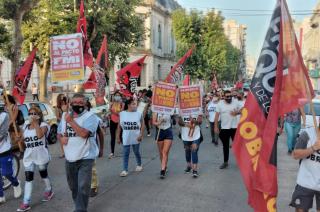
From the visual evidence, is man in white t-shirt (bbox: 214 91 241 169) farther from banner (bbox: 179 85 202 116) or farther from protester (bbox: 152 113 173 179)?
protester (bbox: 152 113 173 179)

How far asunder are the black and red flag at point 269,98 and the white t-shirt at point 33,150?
11.2ft

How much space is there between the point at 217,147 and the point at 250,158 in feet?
28.6

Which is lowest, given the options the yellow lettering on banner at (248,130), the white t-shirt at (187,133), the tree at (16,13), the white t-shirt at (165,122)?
the white t-shirt at (187,133)

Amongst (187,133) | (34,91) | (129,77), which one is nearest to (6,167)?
(187,133)

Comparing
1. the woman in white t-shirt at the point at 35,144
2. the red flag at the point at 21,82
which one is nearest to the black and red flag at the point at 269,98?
the woman in white t-shirt at the point at 35,144

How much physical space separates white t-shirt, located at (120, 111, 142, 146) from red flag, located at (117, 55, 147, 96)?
15.9ft

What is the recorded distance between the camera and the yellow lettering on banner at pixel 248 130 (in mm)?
4227

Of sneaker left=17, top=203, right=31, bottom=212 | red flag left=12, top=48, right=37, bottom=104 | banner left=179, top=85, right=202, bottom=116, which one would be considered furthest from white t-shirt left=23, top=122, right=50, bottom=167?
red flag left=12, top=48, right=37, bottom=104

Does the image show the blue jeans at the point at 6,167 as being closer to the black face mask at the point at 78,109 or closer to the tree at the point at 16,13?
the black face mask at the point at 78,109

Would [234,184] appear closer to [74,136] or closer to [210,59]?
[74,136]

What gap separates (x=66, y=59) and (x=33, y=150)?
6.19 feet

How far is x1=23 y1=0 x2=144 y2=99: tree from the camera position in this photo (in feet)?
70.9

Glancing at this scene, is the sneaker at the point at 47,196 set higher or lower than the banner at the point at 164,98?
lower

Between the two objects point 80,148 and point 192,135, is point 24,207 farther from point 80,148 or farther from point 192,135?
point 192,135
